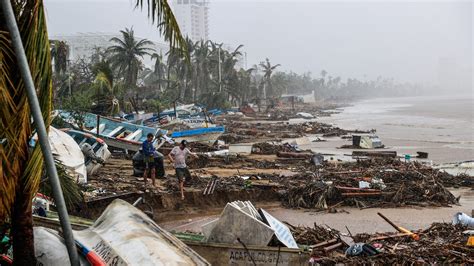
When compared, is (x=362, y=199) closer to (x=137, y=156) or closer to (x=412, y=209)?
(x=412, y=209)

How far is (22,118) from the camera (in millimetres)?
3922

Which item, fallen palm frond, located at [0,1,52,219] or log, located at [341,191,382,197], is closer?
fallen palm frond, located at [0,1,52,219]

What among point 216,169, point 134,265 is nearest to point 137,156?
point 216,169

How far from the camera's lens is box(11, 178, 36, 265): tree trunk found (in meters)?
4.10

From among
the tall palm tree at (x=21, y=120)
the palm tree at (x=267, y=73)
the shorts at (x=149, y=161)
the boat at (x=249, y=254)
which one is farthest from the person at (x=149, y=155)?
the palm tree at (x=267, y=73)

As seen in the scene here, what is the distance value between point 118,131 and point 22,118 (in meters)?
20.9

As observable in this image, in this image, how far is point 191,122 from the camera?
3447 centimetres

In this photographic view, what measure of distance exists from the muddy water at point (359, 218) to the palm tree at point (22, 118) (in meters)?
7.37

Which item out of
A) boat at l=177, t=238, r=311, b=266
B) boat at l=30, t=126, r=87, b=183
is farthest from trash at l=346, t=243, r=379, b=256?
boat at l=30, t=126, r=87, b=183

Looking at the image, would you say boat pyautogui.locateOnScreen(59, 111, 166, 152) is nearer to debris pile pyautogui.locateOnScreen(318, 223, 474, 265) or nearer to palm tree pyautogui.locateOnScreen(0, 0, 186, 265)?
debris pile pyautogui.locateOnScreen(318, 223, 474, 265)

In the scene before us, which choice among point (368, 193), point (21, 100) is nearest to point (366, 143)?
point (368, 193)

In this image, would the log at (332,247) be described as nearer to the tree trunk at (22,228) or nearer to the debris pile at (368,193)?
the debris pile at (368,193)

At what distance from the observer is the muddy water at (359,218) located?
1176 centimetres

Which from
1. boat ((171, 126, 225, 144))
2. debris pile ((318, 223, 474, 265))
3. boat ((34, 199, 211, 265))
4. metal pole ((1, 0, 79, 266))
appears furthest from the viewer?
boat ((171, 126, 225, 144))
